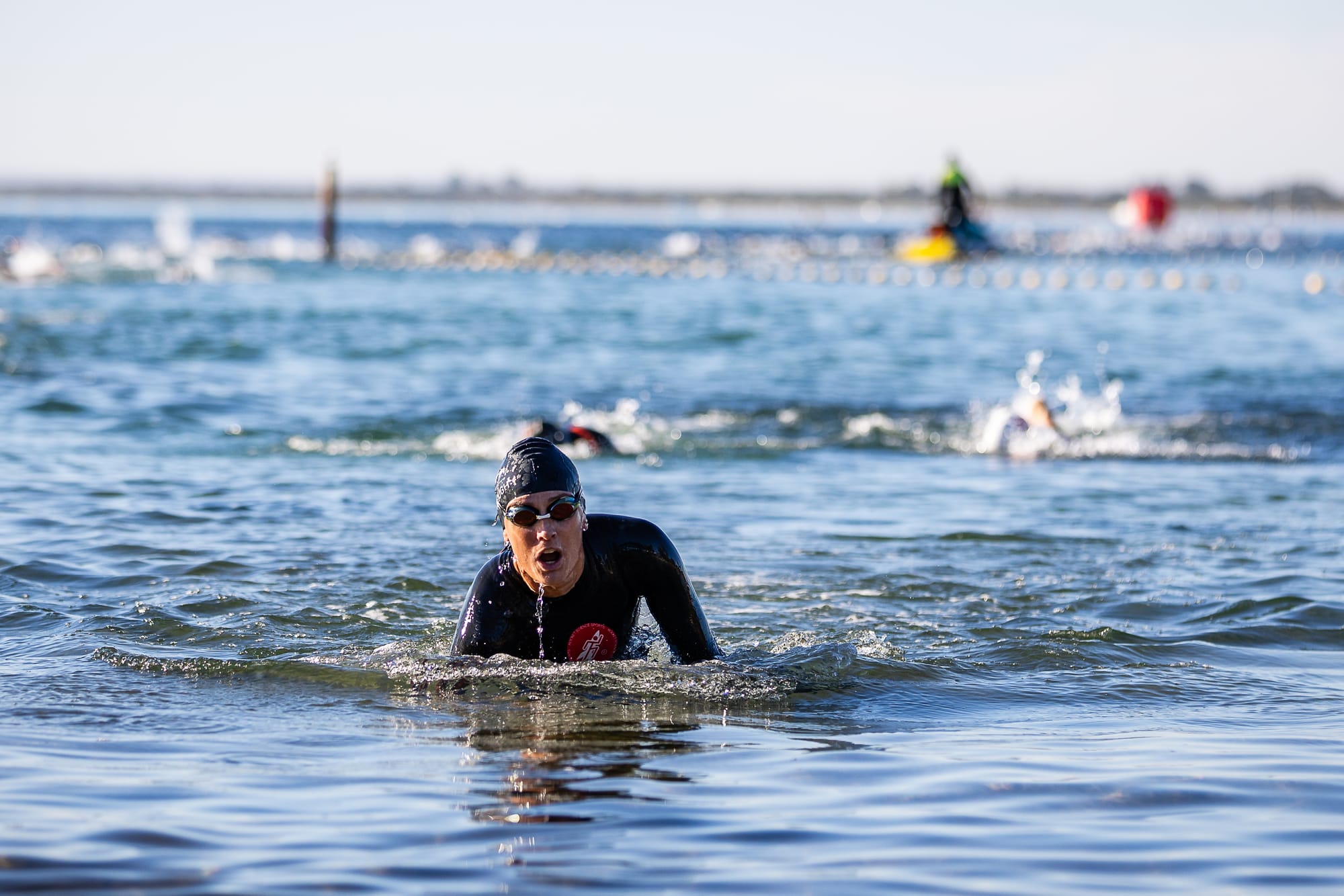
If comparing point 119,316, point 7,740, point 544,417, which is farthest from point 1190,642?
point 119,316

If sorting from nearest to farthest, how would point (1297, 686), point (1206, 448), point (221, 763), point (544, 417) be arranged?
point (221, 763)
point (1297, 686)
point (1206, 448)
point (544, 417)

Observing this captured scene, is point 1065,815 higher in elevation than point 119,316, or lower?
lower

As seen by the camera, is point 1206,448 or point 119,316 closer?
point 1206,448

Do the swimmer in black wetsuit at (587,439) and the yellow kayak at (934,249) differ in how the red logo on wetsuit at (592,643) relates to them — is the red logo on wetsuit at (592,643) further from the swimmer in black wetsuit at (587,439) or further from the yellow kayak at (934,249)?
the yellow kayak at (934,249)

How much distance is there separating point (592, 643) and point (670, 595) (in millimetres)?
449

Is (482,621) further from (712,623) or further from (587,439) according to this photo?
(587,439)

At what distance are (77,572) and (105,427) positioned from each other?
6.55m

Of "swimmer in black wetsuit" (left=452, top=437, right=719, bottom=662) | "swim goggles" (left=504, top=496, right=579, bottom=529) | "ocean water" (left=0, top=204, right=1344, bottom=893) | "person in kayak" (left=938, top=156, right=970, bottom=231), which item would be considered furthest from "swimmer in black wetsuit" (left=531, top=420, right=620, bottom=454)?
"person in kayak" (left=938, top=156, right=970, bottom=231)

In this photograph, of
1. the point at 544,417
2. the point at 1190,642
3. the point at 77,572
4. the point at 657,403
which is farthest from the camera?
the point at 657,403

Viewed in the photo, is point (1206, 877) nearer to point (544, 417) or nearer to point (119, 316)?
point (544, 417)

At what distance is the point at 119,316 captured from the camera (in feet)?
89.7

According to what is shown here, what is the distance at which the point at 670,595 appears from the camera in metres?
6.19

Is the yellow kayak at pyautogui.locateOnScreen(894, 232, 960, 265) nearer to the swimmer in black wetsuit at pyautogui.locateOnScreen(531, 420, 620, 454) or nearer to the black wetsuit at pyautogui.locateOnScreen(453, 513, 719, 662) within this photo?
the swimmer in black wetsuit at pyautogui.locateOnScreen(531, 420, 620, 454)

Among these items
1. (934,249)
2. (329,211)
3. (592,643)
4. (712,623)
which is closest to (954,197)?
(934,249)
